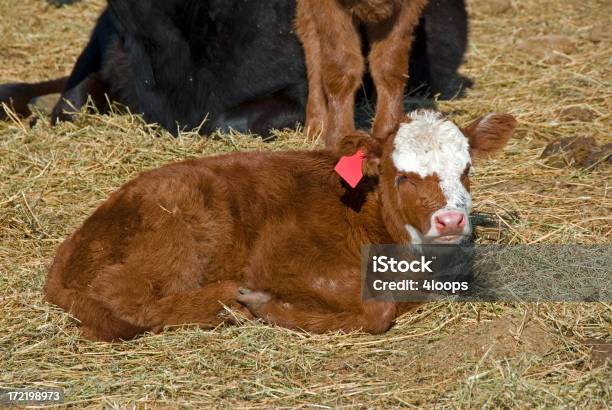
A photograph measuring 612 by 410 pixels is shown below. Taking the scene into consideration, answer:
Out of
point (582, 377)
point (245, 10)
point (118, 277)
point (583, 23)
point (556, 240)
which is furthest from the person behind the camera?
point (583, 23)

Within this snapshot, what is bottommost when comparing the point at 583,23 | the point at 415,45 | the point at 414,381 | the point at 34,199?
the point at 583,23

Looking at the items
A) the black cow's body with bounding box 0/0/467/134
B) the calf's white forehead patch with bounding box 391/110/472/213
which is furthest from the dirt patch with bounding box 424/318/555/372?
the black cow's body with bounding box 0/0/467/134

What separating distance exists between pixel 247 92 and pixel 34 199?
1.76m

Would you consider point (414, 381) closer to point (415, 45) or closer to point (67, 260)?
point (67, 260)

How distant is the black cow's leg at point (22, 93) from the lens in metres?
8.05

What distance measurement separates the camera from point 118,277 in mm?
4492

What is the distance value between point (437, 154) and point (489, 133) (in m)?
0.39

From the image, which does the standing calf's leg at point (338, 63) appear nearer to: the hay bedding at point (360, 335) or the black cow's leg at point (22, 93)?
the hay bedding at point (360, 335)

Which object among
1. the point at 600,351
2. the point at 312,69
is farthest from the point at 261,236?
the point at 312,69

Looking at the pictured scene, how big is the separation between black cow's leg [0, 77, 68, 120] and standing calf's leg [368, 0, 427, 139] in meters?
3.17

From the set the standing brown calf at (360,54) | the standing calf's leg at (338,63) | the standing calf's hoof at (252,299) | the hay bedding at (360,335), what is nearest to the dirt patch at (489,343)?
the hay bedding at (360,335)

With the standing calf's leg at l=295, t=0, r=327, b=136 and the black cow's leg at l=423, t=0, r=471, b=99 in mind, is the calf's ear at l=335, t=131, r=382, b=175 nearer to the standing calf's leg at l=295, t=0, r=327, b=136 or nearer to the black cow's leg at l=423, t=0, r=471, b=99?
the standing calf's leg at l=295, t=0, r=327, b=136

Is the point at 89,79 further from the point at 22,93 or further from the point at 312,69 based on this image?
the point at 312,69

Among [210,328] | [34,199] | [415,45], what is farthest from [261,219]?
[415,45]
